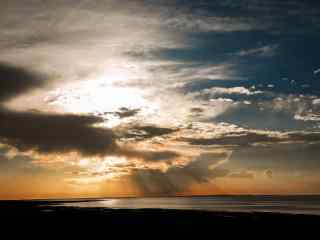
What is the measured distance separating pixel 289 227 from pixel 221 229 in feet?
25.0

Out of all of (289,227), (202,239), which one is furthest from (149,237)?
(289,227)

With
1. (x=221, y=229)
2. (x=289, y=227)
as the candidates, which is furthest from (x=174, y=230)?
(x=289, y=227)

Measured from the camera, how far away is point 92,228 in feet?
125

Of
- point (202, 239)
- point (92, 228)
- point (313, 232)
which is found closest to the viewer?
point (202, 239)

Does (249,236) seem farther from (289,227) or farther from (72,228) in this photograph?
(72,228)

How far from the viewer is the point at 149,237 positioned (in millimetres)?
31812

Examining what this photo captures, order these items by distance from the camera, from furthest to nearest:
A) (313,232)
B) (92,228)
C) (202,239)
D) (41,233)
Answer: (92,228)
(313,232)
(41,233)
(202,239)

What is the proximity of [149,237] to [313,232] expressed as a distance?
48.5 ft

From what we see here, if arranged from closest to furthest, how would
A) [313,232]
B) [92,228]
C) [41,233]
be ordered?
[41,233] < [313,232] < [92,228]

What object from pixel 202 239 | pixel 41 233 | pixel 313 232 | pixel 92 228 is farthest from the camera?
pixel 92 228

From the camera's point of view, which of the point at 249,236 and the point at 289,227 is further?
the point at 289,227

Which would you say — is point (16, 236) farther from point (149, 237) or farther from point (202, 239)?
point (202, 239)

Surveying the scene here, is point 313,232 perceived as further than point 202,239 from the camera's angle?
Yes

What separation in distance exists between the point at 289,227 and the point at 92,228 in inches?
760
